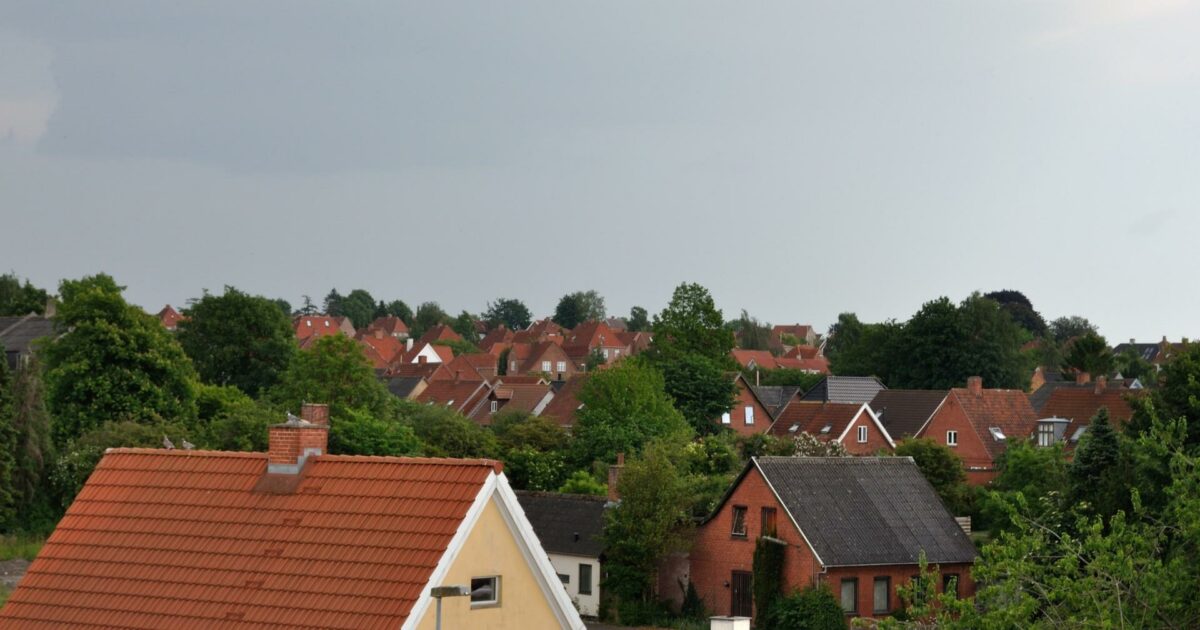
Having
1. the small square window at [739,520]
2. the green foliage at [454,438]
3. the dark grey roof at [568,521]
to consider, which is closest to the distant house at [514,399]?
the green foliage at [454,438]

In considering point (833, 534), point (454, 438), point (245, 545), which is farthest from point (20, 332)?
point (245, 545)

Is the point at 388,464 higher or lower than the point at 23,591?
higher

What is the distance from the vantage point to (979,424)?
3292 inches

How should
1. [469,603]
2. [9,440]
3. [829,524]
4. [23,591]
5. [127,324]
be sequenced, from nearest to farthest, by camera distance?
1. [469,603]
2. [23,591]
3. [829,524]
4. [9,440]
5. [127,324]

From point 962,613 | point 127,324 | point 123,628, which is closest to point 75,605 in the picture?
point 123,628

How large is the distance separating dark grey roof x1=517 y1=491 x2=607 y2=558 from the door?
14.7ft

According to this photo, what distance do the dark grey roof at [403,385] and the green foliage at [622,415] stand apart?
142 feet

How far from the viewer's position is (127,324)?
68375 mm

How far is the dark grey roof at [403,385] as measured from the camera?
123312 millimetres

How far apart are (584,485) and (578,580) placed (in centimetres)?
958

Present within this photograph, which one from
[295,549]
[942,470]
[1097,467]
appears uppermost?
[942,470]

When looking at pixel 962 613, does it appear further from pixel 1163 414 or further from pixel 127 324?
pixel 127 324

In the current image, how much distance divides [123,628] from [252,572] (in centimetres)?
182

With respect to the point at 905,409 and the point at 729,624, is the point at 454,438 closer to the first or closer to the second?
the point at 905,409
